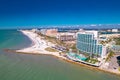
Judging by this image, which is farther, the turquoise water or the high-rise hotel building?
the high-rise hotel building

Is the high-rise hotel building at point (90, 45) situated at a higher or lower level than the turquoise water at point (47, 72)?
higher

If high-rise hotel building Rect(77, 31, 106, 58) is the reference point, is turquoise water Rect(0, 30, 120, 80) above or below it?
below

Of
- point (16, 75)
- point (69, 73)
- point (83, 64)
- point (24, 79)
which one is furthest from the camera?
point (83, 64)

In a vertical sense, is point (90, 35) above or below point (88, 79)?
above

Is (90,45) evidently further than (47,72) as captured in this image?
Yes

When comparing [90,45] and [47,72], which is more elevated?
[90,45]

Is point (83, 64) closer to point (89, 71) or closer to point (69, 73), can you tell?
point (89, 71)

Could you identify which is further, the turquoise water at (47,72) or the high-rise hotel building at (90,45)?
the high-rise hotel building at (90,45)

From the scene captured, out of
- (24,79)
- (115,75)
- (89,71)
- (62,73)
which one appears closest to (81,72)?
(89,71)
